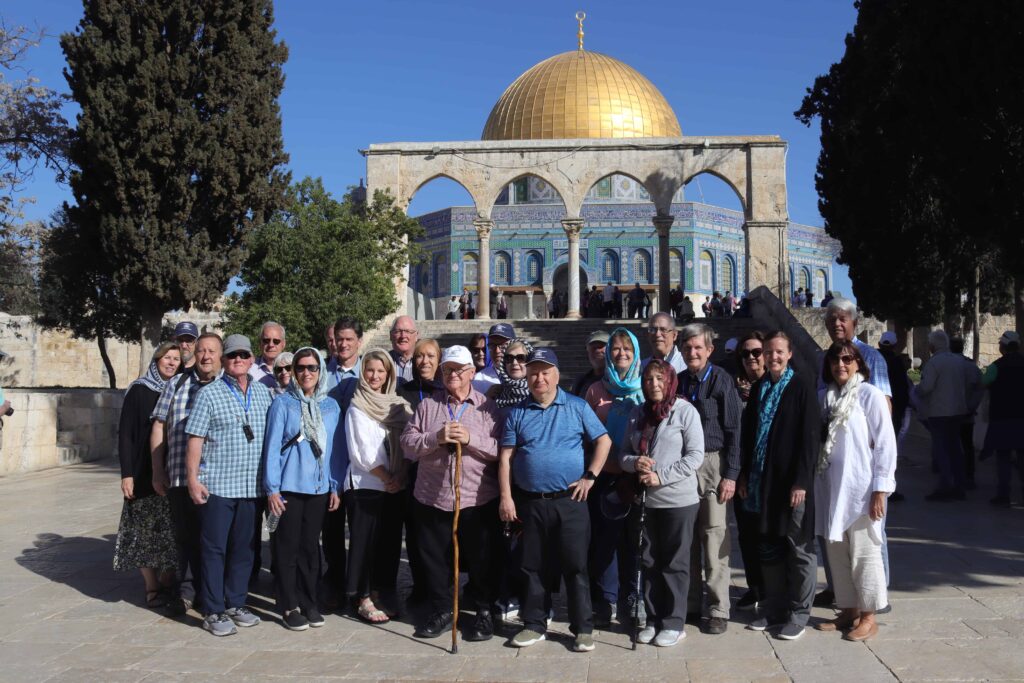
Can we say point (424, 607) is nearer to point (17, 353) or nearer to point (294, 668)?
point (294, 668)

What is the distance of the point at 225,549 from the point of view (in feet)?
15.6

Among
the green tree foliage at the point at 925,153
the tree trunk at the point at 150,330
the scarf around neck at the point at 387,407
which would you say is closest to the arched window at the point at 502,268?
the green tree foliage at the point at 925,153

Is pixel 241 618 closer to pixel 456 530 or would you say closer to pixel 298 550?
pixel 298 550

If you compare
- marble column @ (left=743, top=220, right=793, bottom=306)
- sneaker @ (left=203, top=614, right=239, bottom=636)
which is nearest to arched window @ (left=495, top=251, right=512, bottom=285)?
marble column @ (left=743, top=220, right=793, bottom=306)

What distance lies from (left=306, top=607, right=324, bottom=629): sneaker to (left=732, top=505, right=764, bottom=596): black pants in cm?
220

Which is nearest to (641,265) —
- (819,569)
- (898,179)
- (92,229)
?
(898,179)

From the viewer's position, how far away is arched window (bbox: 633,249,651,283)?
40.0 meters

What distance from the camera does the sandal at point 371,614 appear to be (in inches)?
189

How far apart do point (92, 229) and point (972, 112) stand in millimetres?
12225

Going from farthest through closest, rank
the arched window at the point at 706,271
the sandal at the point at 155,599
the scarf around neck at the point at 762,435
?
1. the arched window at the point at 706,271
2. the sandal at the point at 155,599
3. the scarf around neck at the point at 762,435

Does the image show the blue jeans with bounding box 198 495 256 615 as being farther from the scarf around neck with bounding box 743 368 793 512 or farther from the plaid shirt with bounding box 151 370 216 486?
the scarf around neck with bounding box 743 368 793 512

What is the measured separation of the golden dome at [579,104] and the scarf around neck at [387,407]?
2902 centimetres

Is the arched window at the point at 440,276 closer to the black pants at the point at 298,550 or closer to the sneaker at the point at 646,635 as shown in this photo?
the black pants at the point at 298,550

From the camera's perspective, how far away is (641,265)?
40.2 metres
